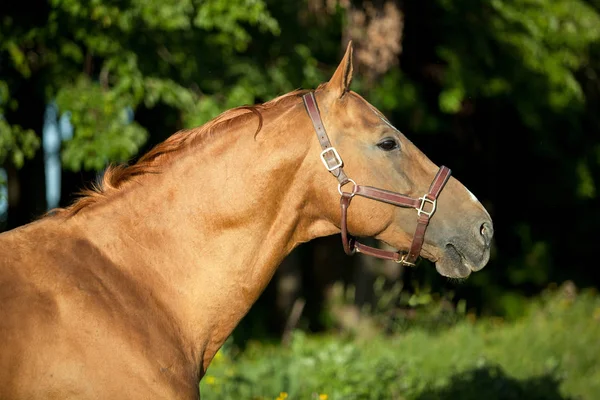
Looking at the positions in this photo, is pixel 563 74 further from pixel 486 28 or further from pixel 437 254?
pixel 437 254

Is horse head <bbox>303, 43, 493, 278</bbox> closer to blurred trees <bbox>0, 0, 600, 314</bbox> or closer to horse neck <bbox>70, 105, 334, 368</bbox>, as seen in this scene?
horse neck <bbox>70, 105, 334, 368</bbox>

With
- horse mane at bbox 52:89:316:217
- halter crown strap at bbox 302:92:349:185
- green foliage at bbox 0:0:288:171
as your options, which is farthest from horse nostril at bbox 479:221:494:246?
green foliage at bbox 0:0:288:171

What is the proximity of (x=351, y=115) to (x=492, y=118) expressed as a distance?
1082cm

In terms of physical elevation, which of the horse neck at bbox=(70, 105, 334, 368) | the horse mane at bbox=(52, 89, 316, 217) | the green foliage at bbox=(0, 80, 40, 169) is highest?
the horse mane at bbox=(52, 89, 316, 217)

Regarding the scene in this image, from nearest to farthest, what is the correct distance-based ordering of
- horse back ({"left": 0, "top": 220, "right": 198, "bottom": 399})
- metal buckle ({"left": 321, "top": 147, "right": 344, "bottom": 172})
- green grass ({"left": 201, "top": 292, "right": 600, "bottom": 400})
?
horse back ({"left": 0, "top": 220, "right": 198, "bottom": 399}) → metal buckle ({"left": 321, "top": 147, "right": 344, "bottom": 172}) → green grass ({"left": 201, "top": 292, "right": 600, "bottom": 400})

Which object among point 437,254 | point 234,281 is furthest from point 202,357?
point 437,254

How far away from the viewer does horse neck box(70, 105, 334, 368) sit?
372cm

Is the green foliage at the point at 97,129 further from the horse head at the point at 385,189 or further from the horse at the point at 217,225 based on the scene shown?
the horse head at the point at 385,189

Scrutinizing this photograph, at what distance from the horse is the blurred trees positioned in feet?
15.0

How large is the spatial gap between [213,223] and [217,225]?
0.02 meters

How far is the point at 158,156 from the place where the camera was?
3.94 m

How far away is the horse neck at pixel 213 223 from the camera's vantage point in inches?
147

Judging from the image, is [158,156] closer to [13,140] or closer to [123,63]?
[13,140]

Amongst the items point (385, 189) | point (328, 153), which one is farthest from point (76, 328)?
point (385, 189)
